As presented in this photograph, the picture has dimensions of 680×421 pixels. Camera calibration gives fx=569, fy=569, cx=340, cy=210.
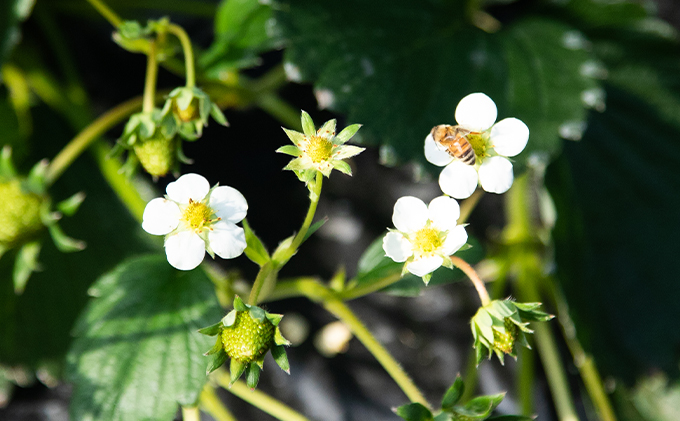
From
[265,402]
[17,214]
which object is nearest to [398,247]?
[265,402]

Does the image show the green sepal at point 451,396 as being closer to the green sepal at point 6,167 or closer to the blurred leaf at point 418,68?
the blurred leaf at point 418,68

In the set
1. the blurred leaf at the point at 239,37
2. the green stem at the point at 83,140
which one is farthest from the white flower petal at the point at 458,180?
the green stem at the point at 83,140

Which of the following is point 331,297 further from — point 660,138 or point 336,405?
point 660,138

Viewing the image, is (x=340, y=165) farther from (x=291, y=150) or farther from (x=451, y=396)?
(x=451, y=396)

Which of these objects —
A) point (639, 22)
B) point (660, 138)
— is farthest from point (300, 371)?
point (639, 22)

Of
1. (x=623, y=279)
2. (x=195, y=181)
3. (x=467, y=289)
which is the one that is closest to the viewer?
(x=195, y=181)

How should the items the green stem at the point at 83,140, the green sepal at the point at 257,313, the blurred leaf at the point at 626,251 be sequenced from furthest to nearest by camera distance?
the blurred leaf at the point at 626,251
the green stem at the point at 83,140
the green sepal at the point at 257,313
